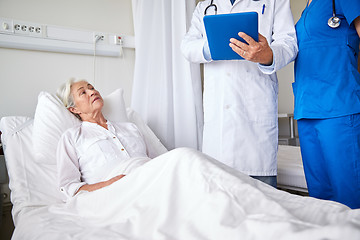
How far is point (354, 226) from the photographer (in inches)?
22.3

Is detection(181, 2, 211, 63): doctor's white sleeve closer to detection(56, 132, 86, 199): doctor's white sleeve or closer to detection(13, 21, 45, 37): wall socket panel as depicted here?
detection(56, 132, 86, 199): doctor's white sleeve

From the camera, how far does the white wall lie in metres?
1.90

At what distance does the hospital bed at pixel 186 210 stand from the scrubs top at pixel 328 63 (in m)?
0.45

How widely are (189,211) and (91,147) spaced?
2.70 ft

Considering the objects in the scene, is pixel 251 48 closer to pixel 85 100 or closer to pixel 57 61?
pixel 85 100

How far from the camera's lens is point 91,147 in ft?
4.94

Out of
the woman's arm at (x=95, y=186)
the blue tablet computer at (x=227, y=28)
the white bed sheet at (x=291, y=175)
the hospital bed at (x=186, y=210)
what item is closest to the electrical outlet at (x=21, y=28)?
the hospital bed at (x=186, y=210)

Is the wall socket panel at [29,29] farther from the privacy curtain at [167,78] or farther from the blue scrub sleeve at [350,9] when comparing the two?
the blue scrub sleeve at [350,9]

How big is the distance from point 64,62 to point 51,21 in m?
0.28

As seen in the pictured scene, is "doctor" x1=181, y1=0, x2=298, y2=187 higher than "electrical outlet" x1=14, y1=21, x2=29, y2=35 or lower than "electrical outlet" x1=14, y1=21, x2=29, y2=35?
lower

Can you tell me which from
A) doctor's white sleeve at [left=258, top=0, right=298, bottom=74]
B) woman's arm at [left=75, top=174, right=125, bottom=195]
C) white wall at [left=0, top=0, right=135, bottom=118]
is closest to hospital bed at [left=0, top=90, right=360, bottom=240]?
woman's arm at [left=75, top=174, right=125, bottom=195]

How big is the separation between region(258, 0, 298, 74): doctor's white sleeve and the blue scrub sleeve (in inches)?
8.7

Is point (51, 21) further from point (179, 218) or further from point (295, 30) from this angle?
point (179, 218)

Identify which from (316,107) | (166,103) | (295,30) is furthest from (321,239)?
(166,103)
